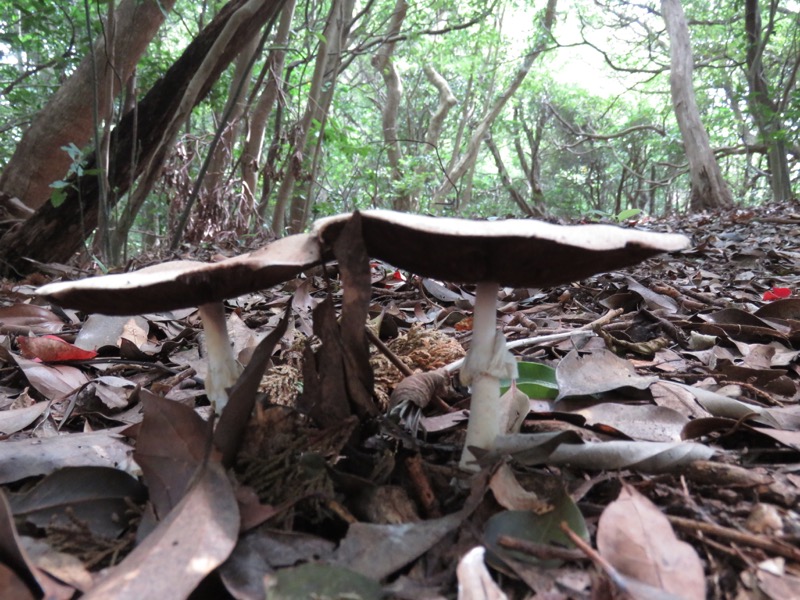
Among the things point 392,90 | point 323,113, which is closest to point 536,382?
point 323,113

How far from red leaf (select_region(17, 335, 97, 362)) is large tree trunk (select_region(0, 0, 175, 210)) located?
340 centimetres

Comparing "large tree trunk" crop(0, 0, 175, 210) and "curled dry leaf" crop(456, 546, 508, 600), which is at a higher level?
"large tree trunk" crop(0, 0, 175, 210)

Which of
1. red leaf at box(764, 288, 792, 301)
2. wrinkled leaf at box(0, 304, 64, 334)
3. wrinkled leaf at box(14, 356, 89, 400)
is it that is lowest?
wrinkled leaf at box(14, 356, 89, 400)

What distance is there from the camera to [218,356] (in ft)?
5.50

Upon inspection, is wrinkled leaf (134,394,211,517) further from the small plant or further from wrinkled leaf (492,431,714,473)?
the small plant

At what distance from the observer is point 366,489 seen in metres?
1.41

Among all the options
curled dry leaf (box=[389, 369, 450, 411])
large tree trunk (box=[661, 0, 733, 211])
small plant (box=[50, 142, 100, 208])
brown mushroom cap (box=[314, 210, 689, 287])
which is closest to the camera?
brown mushroom cap (box=[314, 210, 689, 287])

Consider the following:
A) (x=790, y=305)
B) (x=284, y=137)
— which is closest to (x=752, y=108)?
(x=284, y=137)

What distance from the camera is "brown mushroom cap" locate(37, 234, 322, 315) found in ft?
4.04

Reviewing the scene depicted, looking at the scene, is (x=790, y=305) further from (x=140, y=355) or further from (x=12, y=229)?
(x=12, y=229)

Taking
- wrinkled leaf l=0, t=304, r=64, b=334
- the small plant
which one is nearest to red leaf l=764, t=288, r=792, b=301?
wrinkled leaf l=0, t=304, r=64, b=334

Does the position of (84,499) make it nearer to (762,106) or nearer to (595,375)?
(595,375)

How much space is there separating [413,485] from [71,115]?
5.58 metres

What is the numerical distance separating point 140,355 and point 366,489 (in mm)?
1691
